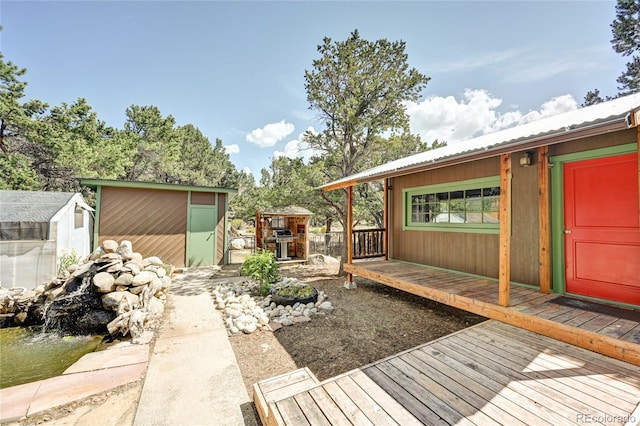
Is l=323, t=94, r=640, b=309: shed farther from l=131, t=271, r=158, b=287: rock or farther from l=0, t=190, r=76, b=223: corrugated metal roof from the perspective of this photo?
l=0, t=190, r=76, b=223: corrugated metal roof

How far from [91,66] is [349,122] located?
8.72m

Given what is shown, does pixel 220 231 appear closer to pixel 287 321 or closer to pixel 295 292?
pixel 295 292

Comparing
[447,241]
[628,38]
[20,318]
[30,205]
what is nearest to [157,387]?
[20,318]

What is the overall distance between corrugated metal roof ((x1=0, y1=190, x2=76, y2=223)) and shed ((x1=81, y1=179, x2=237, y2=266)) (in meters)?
0.88

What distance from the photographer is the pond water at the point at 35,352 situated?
9.29 ft

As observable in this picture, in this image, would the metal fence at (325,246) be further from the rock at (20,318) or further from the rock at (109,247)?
the rock at (20,318)

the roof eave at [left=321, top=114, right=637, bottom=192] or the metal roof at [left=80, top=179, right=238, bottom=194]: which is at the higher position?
the metal roof at [left=80, top=179, right=238, bottom=194]

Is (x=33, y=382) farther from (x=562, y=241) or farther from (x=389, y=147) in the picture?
(x=389, y=147)

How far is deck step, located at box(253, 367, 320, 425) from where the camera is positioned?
189 centimetres

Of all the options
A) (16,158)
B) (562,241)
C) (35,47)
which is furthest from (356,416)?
(16,158)

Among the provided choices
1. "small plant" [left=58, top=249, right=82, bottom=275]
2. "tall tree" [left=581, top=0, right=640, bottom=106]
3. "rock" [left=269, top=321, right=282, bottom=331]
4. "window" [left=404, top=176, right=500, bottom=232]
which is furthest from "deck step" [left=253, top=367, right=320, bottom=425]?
"tall tree" [left=581, top=0, right=640, bottom=106]

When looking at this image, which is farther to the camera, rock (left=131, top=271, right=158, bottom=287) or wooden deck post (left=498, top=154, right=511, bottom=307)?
rock (left=131, top=271, right=158, bottom=287)

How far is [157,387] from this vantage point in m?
2.41

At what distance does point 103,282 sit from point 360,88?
6.91 meters
